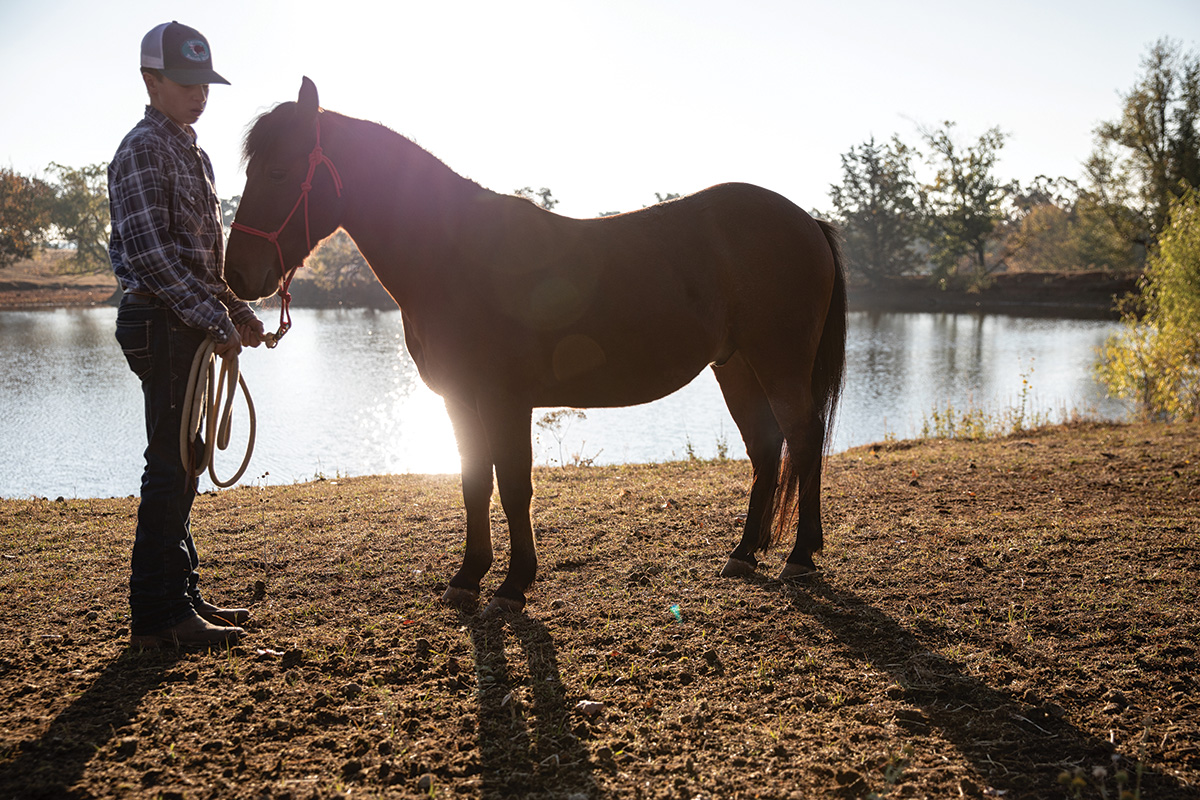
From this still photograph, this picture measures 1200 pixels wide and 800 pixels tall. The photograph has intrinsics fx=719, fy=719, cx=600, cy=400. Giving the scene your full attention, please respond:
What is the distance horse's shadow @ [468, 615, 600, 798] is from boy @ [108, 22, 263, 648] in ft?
3.87

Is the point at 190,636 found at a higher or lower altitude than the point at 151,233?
lower

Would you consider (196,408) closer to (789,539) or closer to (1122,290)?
(789,539)

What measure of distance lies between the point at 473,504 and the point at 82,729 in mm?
1789

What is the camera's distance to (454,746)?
2387 mm

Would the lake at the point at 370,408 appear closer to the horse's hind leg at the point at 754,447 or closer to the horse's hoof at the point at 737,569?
the horse's hind leg at the point at 754,447

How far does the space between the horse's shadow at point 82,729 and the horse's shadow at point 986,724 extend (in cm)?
268

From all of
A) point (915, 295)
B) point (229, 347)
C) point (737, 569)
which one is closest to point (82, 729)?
point (229, 347)

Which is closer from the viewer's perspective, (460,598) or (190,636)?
(190,636)

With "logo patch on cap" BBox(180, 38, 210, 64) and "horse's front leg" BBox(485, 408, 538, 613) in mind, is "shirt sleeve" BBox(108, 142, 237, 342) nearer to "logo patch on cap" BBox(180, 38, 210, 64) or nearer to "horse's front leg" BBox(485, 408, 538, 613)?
"logo patch on cap" BBox(180, 38, 210, 64)

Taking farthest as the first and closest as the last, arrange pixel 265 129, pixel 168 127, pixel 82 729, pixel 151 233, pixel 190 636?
pixel 265 129 → pixel 190 636 → pixel 168 127 → pixel 151 233 → pixel 82 729

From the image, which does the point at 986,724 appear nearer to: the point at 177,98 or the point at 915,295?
the point at 177,98

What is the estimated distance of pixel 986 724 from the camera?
8.14 feet

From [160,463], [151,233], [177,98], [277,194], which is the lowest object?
[160,463]

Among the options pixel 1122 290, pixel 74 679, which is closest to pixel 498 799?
pixel 74 679
